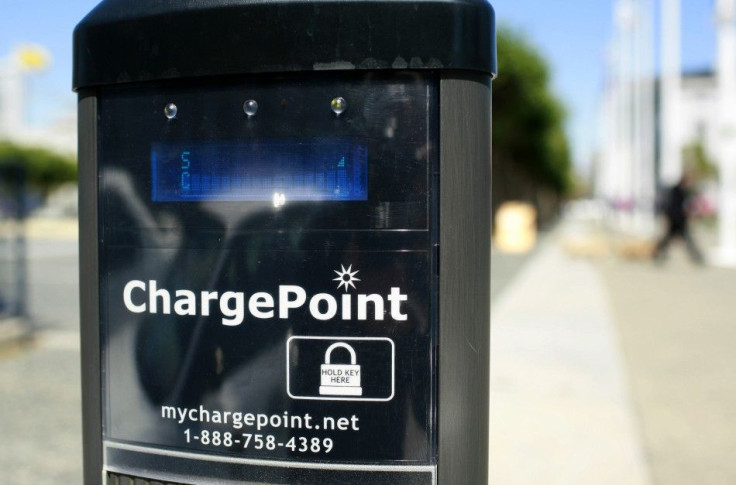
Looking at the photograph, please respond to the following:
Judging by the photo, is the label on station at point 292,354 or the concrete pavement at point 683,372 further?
the concrete pavement at point 683,372

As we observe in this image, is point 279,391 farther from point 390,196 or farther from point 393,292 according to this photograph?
point 390,196

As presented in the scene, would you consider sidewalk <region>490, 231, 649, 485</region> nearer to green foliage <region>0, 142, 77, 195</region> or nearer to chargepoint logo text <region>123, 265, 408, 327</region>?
chargepoint logo text <region>123, 265, 408, 327</region>

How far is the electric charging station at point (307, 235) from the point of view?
71.7 inches

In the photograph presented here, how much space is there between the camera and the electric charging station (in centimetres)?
182

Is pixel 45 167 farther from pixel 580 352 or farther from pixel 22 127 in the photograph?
pixel 580 352

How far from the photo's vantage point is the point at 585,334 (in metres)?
9.16

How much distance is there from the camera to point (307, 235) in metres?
1.84

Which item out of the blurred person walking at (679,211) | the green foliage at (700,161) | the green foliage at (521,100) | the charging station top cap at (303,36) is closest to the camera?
the charging station top cap at (303,36)

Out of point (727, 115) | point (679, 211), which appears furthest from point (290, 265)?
point (727, 115)

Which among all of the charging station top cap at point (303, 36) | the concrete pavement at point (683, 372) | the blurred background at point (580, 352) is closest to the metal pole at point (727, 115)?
the blurred background at point (580, 352)

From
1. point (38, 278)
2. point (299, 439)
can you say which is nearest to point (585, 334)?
point (299, 439)

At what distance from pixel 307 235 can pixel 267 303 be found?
172 mm

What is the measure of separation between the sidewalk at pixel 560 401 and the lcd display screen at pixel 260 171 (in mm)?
3149

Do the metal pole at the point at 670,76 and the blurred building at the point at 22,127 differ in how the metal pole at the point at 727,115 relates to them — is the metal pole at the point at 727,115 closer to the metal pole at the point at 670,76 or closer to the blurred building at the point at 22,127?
the metal pole at the point at 670,76
